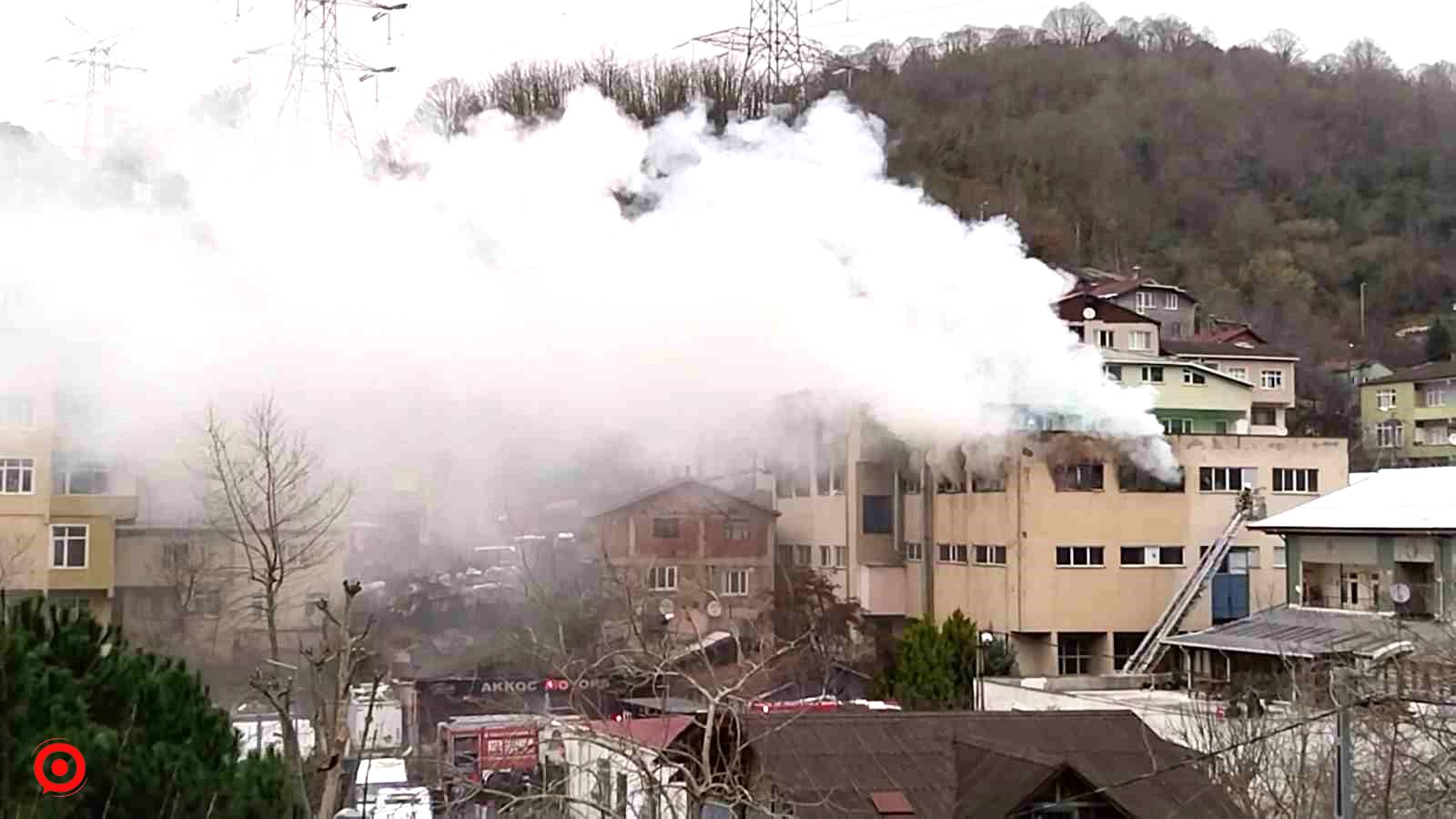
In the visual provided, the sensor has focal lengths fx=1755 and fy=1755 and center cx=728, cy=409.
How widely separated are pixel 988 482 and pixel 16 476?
23.3 m

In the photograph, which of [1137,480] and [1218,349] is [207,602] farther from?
[1218,349]

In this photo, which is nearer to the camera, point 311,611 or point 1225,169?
point 311,611

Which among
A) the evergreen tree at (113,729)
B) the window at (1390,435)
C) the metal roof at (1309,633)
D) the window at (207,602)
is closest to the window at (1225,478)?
the metal roof at (1309,633)

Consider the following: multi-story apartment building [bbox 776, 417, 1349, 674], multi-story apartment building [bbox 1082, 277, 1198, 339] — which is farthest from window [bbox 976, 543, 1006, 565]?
multi-story apartment building [bbox 1082, 277, 1198, 339]

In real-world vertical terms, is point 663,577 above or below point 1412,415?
below

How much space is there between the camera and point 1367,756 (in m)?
24.3

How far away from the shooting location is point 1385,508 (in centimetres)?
3775

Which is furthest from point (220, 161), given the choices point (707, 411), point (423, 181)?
point (707, 411)

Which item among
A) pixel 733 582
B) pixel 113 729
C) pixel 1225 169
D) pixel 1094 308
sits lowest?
pixel 113 729

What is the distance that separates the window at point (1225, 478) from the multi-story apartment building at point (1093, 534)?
0.03 metres

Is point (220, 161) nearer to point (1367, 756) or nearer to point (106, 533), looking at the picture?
point (106, 533)

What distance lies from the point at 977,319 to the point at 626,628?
10.6 m

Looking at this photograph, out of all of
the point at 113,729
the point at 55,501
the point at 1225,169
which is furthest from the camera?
the point at 1225,169

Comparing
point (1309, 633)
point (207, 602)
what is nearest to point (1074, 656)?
point (1309, 633)
